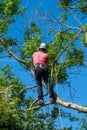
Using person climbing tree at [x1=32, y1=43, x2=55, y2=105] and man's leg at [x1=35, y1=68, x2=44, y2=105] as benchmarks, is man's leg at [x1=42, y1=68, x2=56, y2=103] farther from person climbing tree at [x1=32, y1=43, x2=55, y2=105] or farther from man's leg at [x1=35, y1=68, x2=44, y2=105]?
man's leg at [x1=35, y1=68, x2=44, y2=105]

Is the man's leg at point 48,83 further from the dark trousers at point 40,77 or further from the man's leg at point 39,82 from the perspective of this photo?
the man's leg at point 39,82

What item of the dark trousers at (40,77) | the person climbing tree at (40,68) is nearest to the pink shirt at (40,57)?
the person climbing tree at (40,68)

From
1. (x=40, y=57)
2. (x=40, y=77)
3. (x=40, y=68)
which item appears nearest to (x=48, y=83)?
(x=40, y=77)

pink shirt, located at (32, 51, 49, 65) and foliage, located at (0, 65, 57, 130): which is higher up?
pink shirt, located at (32, 51, 49, 65)

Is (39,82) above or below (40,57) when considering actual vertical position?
below

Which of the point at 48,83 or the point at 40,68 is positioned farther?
the point at 48,83

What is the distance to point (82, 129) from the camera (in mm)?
15188

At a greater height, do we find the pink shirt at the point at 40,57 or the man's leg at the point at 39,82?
the pink shirt at the point at 40,57

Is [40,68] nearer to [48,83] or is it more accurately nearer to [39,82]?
[39,82]

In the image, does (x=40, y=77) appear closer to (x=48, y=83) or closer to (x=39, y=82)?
(x=39, y=82)

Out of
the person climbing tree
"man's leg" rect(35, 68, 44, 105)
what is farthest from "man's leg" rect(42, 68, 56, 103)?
"man's leg" rect(35, 68, 44, 105)

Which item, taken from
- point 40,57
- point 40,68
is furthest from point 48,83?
point 40,57

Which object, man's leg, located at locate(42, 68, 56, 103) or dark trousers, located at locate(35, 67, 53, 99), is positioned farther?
man's leg, located at locate(42, 68, 56, 103)

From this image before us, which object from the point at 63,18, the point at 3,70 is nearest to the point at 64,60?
the point at 63,18
